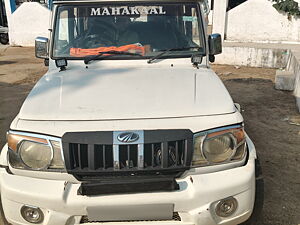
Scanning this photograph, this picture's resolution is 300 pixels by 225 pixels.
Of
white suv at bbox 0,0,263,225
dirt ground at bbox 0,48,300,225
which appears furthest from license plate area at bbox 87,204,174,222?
dirt ground at bbox 0,48,300,225

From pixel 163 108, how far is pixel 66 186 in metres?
0.85

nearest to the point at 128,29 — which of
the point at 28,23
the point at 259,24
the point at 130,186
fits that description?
the point at 130,186

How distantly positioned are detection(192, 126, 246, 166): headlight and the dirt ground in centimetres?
109

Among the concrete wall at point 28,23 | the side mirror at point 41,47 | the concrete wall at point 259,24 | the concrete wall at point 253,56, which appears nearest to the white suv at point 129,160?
the side mirror at point 41,47

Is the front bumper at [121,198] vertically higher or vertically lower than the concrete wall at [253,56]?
higher

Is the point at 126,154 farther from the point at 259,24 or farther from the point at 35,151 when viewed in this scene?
the point at 259,24

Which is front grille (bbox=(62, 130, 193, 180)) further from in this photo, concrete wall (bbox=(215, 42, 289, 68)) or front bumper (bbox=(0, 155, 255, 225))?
concrete wall (bbox=(215, 42, 289, 68))

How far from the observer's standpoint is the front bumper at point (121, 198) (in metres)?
2.11

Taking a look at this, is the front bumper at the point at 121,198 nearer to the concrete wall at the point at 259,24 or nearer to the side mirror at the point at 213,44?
the side mirror at the point at 213,44

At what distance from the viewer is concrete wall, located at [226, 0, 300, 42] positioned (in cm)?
1129

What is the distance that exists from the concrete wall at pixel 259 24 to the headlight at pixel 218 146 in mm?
10092

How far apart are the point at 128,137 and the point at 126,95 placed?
1.66ft

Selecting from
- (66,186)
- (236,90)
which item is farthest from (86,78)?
(236,90)

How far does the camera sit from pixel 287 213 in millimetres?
3188
